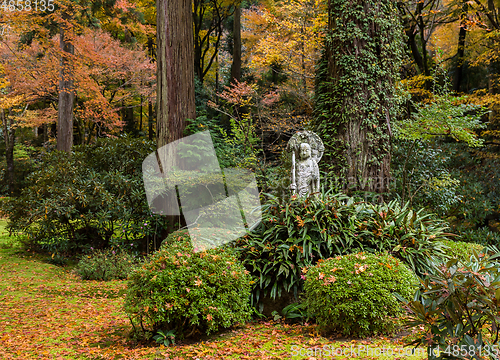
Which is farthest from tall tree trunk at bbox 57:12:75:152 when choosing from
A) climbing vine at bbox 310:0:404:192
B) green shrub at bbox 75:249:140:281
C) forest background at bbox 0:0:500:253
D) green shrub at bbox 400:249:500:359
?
green shrub at bbox 400:249:500:359

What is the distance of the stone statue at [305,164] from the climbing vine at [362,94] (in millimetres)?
1890

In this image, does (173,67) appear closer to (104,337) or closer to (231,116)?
(231,116)

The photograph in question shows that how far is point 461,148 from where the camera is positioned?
34.0 feet

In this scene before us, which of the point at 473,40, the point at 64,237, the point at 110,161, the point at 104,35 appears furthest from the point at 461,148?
the point at 104,35

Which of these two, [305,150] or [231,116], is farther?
[231,116]

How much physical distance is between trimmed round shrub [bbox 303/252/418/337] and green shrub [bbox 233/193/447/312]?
0.62 meters

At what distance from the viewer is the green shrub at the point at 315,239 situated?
443 cm

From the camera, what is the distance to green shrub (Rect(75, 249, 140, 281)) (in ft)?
21.5

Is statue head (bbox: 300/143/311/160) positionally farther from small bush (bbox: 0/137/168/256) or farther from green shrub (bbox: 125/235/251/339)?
small bush (bbox: 0/137/168/256)

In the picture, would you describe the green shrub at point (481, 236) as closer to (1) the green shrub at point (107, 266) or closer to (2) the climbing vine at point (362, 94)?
(2) the climbing vine at point (362, 94)

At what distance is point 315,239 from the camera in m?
4.70

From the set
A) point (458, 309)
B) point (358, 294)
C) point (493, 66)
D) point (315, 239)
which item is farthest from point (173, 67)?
point (493, 66)

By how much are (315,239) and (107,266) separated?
175 inches

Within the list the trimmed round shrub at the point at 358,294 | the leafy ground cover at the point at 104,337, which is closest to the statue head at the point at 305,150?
the trimmed round shrub at the point at 358,294
